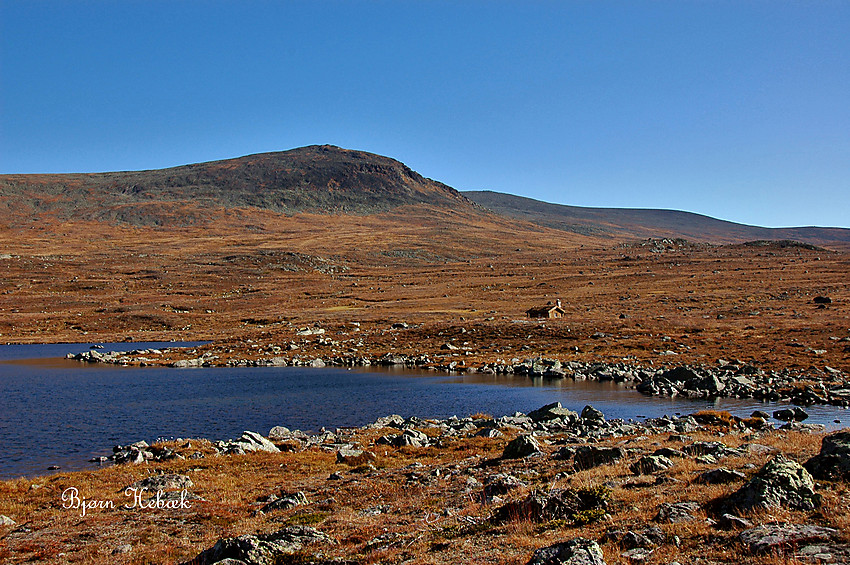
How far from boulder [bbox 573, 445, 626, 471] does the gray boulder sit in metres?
9.32

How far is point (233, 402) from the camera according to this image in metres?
44.4

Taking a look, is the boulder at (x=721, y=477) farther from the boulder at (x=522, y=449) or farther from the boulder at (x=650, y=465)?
the boulder at (x=522, y=449)

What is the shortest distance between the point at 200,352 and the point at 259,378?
844 inches

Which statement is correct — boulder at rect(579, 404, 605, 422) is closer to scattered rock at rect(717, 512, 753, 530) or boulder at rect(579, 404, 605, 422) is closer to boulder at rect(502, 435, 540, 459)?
boulder at rect(502, 435, 540, 459)

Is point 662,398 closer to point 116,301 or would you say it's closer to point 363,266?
point 116,301

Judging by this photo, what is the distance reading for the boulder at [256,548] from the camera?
12031 millimetres

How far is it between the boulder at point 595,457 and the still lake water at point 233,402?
16725mm

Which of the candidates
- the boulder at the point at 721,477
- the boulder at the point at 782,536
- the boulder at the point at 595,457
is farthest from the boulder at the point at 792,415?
the boulder at the point at 782,536

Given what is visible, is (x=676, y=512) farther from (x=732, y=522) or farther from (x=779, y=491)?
(x=779, y=491)

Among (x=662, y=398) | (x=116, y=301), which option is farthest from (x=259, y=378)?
(x=116, y=301)

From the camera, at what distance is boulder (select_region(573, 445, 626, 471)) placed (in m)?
19.8

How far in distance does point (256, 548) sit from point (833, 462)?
1349 centimetres

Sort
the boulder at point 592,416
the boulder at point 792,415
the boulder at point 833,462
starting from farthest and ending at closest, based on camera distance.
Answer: the boulder at point 792,415 < the boulder at point 592,416 < the boulder at point 833,462

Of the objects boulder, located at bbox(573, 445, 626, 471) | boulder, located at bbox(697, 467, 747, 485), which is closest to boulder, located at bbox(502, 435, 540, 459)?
boulder, located at bbox(573, 445, 626, 471)
